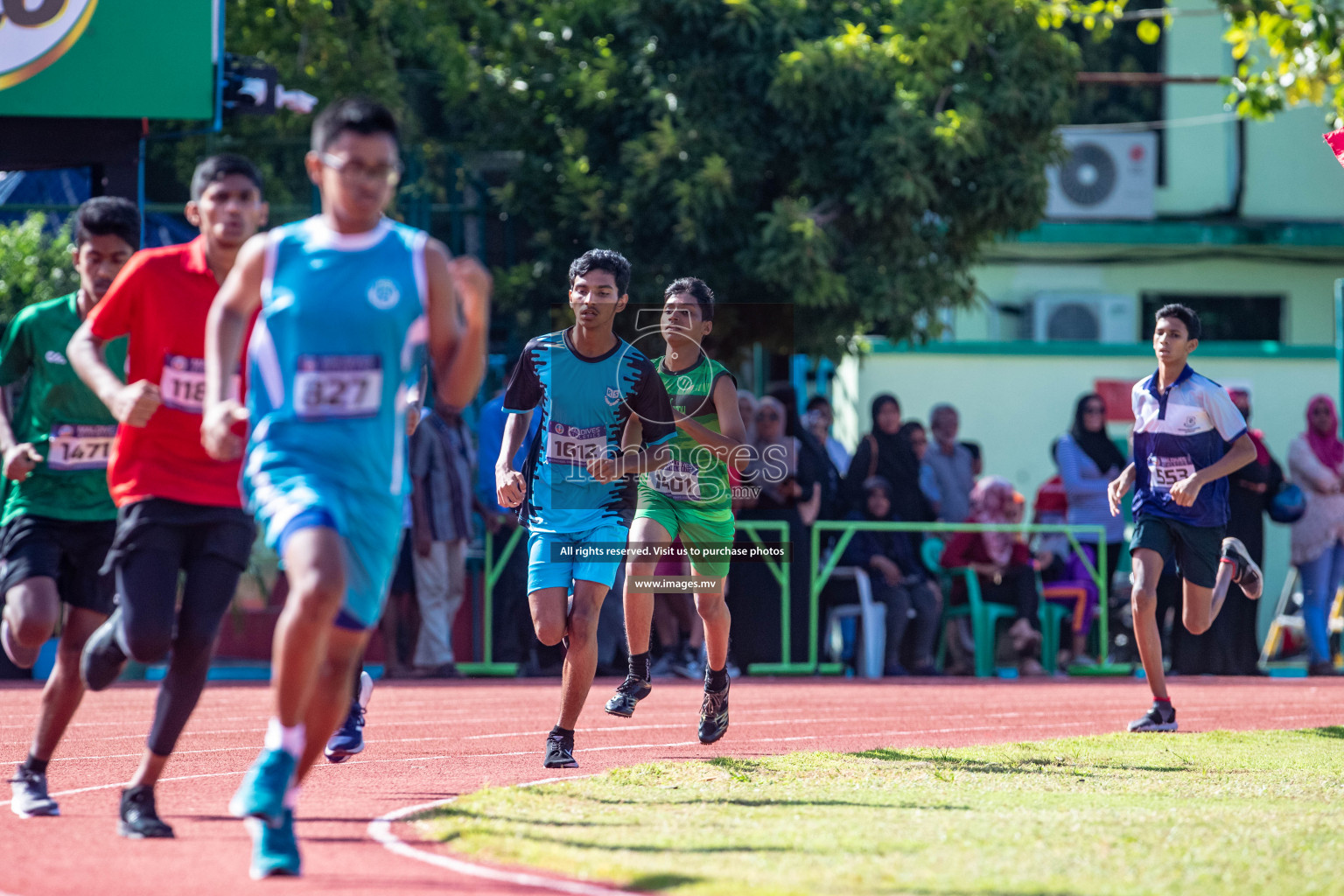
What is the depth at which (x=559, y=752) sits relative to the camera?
314 inches

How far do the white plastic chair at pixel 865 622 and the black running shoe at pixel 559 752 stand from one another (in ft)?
25.4

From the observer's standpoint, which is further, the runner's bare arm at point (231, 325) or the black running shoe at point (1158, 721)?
the black running shoe at point (1158, 721)

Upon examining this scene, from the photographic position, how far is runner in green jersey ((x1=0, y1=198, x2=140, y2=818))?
6773 mm

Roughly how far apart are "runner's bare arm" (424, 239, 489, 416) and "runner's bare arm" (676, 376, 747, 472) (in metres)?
3.33

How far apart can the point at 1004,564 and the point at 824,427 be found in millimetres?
2037

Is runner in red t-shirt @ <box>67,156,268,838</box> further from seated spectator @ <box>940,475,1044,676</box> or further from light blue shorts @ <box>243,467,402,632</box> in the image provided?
seated spectator @ <box>940,475,1044,676</box>

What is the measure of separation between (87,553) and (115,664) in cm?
99

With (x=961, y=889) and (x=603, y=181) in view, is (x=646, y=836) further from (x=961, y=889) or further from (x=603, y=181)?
(x=603, y=181)

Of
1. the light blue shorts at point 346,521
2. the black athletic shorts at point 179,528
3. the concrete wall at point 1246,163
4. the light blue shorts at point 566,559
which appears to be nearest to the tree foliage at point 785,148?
the light blue shorts at point 566,559

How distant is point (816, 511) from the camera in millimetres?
15414

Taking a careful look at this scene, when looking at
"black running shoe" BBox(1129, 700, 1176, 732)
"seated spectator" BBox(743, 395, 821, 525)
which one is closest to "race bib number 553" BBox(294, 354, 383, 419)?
"black running shoe" BBox(1129, 700, 1176, 732)

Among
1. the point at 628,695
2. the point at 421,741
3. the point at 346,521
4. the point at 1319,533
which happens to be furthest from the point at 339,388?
the point at 1319,533

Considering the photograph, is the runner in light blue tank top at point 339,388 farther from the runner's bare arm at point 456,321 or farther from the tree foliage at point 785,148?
the tree foliage at point 785,148

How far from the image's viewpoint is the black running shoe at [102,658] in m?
6.05
